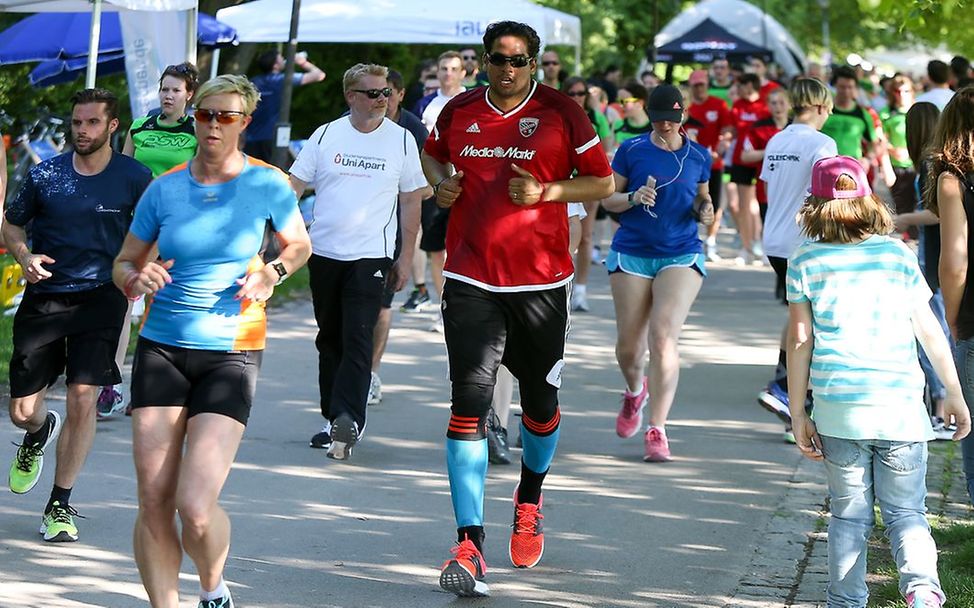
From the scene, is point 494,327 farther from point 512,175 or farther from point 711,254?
point 711,254

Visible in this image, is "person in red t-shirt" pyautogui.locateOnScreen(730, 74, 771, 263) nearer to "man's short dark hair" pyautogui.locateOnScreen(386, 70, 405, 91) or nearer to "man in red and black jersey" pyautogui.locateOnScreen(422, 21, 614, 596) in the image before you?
"man's short dark hair" pyautogui.locateOnScreen(386, 70, 405, 91)

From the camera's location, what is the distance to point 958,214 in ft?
19.4

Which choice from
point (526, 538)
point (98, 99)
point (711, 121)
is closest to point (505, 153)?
point (526, 538)

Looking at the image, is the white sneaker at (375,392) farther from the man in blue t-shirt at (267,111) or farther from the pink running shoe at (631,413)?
the man in blue t-shirt at (267,111)

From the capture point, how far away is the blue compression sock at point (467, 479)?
20.1 ft

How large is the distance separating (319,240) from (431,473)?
1.42m

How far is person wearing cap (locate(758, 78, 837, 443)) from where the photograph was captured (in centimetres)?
923

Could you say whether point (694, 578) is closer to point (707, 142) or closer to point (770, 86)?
point (707, 142)

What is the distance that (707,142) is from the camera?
61.9 ft

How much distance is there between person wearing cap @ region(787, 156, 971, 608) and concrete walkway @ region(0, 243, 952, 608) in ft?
3.00

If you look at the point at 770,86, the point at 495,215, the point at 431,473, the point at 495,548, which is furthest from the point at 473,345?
the point at 770,86

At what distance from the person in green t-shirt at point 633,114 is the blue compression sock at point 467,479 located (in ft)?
30.8

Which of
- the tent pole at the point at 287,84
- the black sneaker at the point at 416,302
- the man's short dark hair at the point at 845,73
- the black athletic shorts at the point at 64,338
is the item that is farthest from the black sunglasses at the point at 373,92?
the man's short dark hair at the point at 845,73

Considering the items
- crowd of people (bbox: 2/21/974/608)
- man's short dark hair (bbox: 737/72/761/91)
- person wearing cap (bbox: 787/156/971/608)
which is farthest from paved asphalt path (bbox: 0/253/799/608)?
man's short dark hair (bbox: 737/72/761/91)
